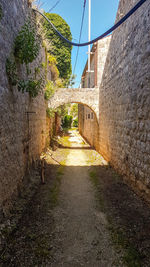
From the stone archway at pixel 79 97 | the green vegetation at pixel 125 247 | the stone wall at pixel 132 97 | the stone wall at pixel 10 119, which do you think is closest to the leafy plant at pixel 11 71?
the stone wall at pixel 10 119

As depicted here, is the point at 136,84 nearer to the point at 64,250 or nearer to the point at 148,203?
the point at 148,203

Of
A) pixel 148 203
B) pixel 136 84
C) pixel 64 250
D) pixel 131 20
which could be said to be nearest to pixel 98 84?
pixel 131 20

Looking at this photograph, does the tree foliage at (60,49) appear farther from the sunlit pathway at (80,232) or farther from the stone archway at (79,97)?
the sunlit pathway at (80,232)

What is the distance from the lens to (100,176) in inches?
248

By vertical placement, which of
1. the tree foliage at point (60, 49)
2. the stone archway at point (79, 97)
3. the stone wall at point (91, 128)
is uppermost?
the tree foliage at point (60, 49)

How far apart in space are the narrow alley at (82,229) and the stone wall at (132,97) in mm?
756

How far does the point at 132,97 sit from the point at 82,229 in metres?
3.66

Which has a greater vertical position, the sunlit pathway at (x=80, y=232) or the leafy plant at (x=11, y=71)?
the leafy plant at (x=11, y=71)

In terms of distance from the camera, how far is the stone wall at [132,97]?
4.02 m

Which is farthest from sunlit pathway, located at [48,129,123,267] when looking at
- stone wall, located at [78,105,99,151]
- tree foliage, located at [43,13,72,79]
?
tree foliage, located at [43,13,72,79]

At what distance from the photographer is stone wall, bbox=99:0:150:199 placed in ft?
13.2

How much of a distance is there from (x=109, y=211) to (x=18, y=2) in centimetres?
558

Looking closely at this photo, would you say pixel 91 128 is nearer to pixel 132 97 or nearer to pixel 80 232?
pixel 132 97

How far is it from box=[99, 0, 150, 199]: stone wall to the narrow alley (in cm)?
76
